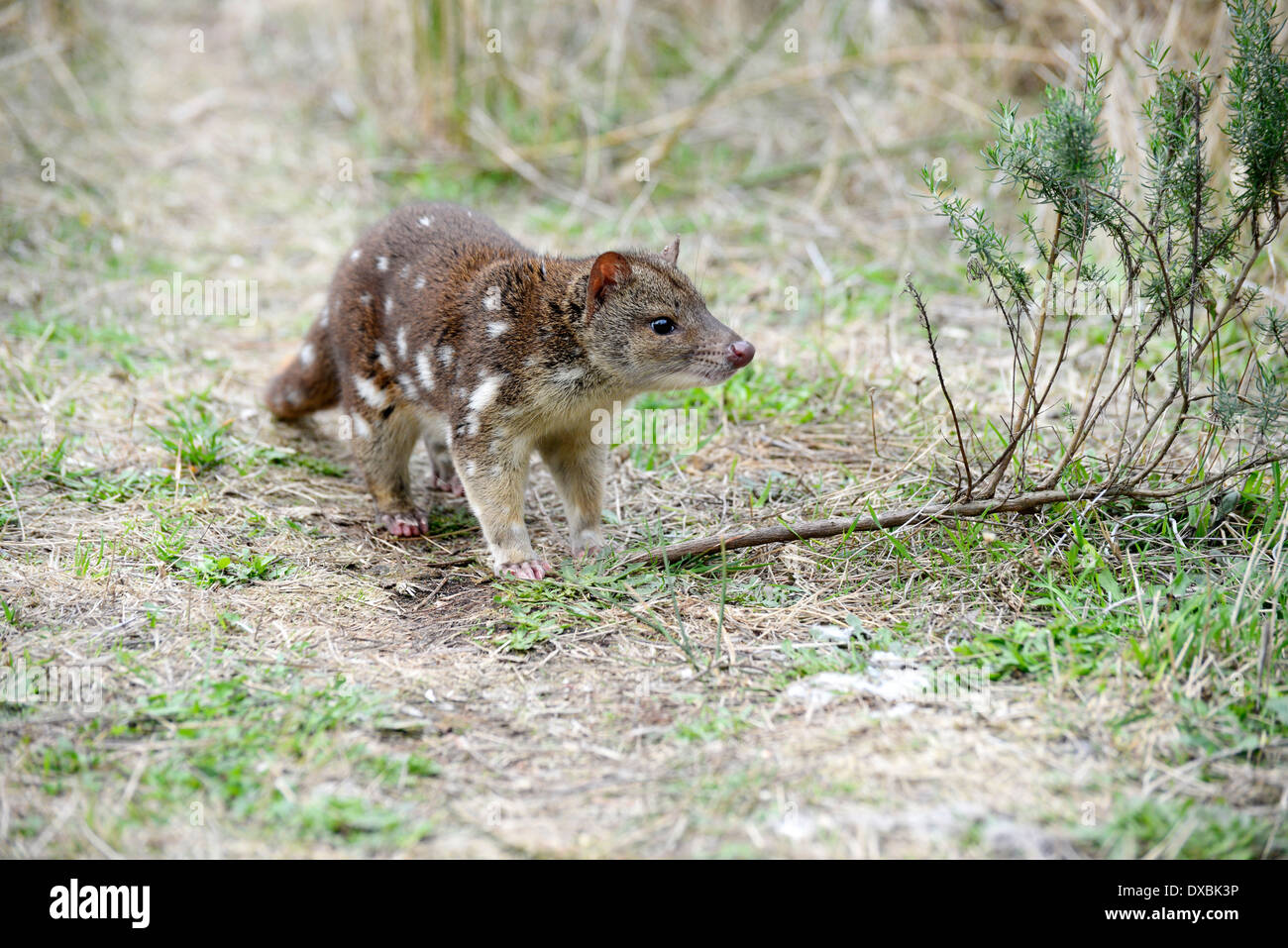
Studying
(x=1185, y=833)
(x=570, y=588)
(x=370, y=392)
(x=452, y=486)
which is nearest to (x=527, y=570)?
(x=570, y=588)

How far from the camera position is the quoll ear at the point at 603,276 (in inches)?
180

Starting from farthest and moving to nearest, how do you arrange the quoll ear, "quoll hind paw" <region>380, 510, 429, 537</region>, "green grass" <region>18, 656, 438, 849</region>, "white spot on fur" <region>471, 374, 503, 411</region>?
"quoll hind paw" <region>380, 510, 429, 537</region>, "white spot on fur" <region>471, 374, 503, 411</region>, the quoll ear, "green grass" <region>18, 656, 438, 849</region>

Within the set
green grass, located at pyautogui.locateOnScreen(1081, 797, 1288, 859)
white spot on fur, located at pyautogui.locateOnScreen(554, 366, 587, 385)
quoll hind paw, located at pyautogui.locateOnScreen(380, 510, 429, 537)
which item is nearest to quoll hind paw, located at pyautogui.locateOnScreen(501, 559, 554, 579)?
quoll hind paw, located at pyautogui.locateOnScreen(380, 510, 429, 537)

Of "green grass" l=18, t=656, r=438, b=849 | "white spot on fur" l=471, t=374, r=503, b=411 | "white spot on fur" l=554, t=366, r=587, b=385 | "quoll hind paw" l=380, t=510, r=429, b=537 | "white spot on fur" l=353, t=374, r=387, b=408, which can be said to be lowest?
"green grass" l=18, t=656, r=438, b=849

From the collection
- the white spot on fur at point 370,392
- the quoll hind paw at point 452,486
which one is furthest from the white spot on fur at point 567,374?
the quoll hind paw at point 452,486

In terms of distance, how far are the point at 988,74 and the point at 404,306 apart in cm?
583

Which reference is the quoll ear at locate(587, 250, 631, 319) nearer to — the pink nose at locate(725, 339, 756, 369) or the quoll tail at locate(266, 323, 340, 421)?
the pink nose at locate(725, 339, 756, 369)

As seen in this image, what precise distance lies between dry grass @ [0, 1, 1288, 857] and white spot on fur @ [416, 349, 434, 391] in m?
0.79

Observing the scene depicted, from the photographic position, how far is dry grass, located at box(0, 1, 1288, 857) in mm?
3045

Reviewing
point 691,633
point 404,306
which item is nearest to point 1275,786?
point 691,633

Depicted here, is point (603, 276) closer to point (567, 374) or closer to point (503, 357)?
point (567, 374)
